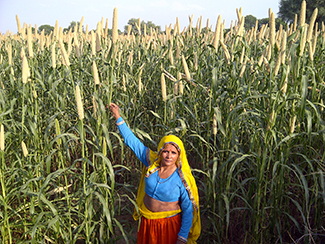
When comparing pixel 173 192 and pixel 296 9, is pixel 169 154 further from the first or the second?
pixel 296 9

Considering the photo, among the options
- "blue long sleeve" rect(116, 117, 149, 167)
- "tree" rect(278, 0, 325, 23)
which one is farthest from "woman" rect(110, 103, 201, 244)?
"tree" rect(278, 0, 325, 23)

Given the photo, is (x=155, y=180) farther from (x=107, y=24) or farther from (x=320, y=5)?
(x=320, y=5)

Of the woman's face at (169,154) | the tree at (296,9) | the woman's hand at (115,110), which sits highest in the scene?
the tree at (296,9)

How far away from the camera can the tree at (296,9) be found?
3008 centimetres

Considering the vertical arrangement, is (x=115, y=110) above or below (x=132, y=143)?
above

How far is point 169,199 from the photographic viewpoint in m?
2.64

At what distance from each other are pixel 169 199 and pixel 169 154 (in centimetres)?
47

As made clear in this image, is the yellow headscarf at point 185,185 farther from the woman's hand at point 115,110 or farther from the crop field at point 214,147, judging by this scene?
the woman's hand at point 115,110

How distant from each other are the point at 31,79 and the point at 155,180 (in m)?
1.57

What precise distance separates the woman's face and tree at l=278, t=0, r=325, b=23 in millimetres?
31868

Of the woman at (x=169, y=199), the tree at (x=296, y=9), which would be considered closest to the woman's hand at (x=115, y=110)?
the woman at (x=169, y=199)

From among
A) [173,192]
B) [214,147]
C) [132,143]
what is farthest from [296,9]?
[173,192]

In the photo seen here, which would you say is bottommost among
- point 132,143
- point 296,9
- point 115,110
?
point 132,143

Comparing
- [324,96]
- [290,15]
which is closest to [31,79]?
[324,96]
